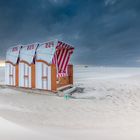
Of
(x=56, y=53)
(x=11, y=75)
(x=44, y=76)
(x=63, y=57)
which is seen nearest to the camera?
(x=44, y=76)

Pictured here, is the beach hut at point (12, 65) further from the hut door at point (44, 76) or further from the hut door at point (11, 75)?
the hut door at point (44, 76)

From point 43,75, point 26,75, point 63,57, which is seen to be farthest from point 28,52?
point 63,57

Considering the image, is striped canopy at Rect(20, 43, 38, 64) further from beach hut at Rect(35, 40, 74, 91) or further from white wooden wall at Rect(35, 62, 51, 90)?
white wooden wall at Rect(35, 62, 51, 90)

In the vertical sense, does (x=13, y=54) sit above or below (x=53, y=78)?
above

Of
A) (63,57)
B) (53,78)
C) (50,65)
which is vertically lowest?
(53,78)

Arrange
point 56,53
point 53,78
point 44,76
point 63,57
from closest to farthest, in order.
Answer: point 53,78 < point 44,76 < point 56,53 < point 63,57

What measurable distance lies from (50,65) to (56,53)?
101cm

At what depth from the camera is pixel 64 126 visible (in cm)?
308

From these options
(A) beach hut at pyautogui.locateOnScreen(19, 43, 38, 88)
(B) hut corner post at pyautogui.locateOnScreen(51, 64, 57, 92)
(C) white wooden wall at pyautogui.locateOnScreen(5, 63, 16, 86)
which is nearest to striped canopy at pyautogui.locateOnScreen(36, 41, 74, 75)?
(B) hut corner post at pyautogui.locateOnScreen(51, 64, 57, 92)

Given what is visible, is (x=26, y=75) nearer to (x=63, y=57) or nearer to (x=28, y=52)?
(x=28, y=52)

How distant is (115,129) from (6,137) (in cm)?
183

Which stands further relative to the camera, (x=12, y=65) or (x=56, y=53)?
(x=12, y=65)

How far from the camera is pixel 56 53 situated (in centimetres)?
729

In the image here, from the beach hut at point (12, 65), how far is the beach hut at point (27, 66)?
340mm
